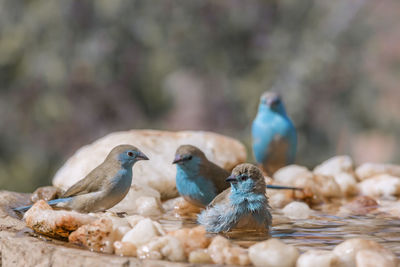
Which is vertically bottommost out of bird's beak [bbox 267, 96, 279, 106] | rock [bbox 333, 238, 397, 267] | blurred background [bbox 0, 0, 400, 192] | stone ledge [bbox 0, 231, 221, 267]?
stone ledge [bbox 0, 231, 221, 267]

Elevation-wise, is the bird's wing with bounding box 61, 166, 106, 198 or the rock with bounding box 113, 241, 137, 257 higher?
the bird's wing with bounding box 61, 166, 106, 198

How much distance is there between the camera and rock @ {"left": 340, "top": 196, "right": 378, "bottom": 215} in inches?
155

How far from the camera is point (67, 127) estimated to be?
9922mm

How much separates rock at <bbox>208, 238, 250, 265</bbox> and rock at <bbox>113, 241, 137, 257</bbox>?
0.30 m

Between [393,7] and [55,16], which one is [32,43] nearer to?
[55,16]

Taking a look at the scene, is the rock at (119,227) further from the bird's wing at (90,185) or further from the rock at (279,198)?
the rock at (279,198)

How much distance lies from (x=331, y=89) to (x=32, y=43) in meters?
4.38

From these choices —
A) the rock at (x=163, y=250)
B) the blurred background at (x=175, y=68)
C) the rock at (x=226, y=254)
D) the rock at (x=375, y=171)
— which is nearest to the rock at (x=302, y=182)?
the rock at (x=375, y=171)

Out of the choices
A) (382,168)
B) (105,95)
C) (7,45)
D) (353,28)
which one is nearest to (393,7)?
(353,28)

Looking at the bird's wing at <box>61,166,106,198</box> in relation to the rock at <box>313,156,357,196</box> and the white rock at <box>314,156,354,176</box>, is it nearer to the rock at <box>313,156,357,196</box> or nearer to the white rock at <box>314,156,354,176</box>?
the rock at <box>313,156,357,196</box>

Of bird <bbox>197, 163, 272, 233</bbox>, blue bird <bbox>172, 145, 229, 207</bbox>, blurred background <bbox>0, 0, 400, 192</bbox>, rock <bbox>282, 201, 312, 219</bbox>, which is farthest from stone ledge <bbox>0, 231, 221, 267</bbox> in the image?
blurred background <bbox>0, 0, 400, 192</bbox>

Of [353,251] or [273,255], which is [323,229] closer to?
[353,251]

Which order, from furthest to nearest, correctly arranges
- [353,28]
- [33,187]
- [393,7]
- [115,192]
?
[393,7]
[353,28]
[33,187]
[115,192]

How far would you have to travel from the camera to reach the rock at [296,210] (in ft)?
12.4
